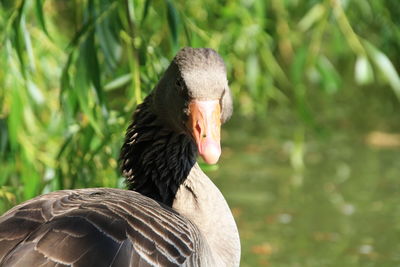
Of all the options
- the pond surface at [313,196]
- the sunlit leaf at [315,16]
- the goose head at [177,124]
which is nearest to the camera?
the goose head at [177,124]

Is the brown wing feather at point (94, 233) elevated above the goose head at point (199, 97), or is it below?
below

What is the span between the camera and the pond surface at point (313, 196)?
6906 mm

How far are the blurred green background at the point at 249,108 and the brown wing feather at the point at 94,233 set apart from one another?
0.92 meters

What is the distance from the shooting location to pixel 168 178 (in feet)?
13.3

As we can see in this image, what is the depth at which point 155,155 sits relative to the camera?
407 cm

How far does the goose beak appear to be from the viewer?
131 inches

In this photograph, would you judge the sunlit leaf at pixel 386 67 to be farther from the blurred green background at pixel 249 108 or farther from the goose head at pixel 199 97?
the goose head at pixel 199 97

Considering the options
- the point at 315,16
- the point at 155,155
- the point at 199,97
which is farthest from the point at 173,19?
the point at 315,16

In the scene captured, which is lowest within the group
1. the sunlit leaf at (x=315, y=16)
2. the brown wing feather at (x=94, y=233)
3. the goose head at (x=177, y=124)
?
the brown wing feather at (x=94, y=233)

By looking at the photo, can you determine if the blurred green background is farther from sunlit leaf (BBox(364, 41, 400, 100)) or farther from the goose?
the goose

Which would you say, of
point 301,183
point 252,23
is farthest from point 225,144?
point 252,23

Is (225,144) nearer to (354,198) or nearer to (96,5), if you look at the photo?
(354,198)

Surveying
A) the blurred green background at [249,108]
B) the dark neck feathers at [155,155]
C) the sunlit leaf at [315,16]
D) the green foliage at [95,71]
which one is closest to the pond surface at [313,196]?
the blurred green background at [249,108]

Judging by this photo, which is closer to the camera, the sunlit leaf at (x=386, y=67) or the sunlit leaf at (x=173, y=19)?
the sunlit leaf at (x=173, y=19)
